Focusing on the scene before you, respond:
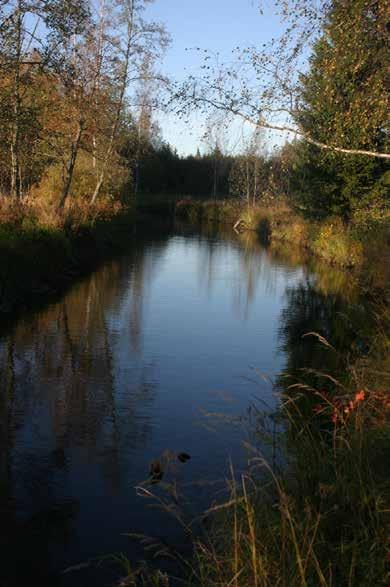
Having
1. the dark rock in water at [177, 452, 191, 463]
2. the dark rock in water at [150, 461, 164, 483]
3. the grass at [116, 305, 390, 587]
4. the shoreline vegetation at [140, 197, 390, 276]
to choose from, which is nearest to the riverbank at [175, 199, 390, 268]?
the shoreline vegetation at [140, 197, 390, 276]

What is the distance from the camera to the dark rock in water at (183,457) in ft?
20.5

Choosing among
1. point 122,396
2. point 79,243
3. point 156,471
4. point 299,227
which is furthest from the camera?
point 299,227

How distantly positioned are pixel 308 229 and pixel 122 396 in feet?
83.4

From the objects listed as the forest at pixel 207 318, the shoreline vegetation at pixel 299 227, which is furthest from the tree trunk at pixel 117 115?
the shoreline vegetation at pixel 299 227

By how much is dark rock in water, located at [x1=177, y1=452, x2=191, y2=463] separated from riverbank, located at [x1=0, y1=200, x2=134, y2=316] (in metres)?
7.08

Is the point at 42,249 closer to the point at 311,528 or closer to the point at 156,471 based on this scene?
the point at 156,471

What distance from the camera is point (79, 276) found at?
18078 millimetres

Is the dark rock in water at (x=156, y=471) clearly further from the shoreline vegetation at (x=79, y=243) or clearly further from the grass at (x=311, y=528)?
the shoreline vegetation at (x=79, y=243)

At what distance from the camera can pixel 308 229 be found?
105 ft

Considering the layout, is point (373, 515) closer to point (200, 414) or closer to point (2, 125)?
point (200, 414)

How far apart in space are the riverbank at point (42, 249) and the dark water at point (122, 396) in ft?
2.41

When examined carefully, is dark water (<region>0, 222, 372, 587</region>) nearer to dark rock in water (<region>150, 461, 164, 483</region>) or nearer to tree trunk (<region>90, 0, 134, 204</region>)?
dark rock in water (<region>150, 461, 164, 483</region>)

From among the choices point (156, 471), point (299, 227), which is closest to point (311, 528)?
point (156, 471)

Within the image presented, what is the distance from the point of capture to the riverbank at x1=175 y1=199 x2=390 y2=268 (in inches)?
764
